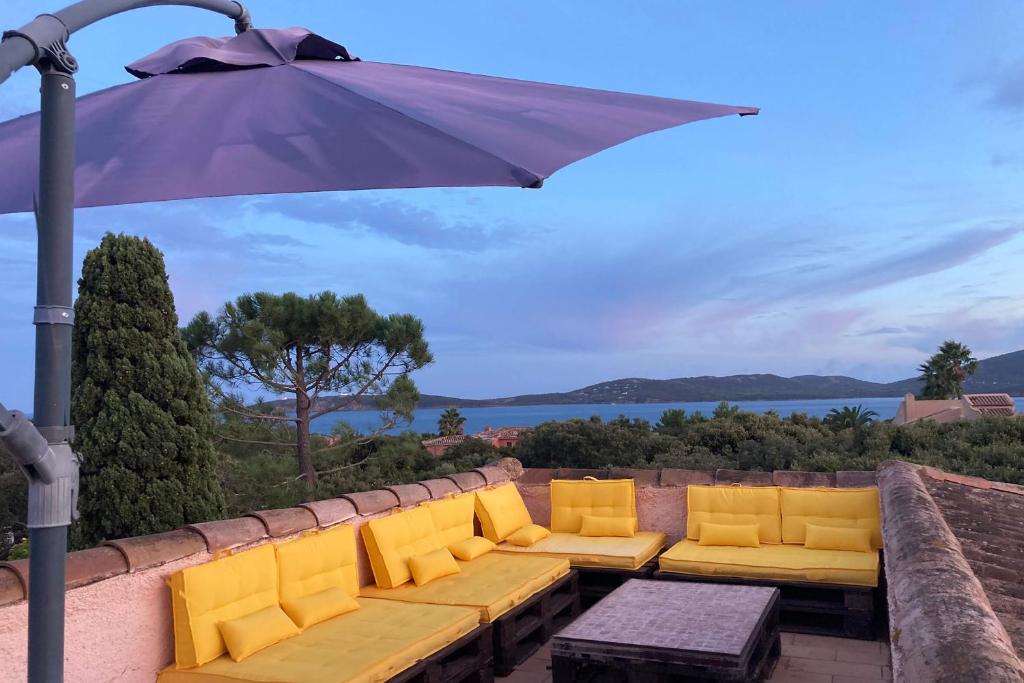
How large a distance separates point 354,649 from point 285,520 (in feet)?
2.90

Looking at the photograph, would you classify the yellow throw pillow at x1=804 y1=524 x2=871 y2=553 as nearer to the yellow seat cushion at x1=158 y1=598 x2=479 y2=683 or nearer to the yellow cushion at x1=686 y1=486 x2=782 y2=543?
the yellow cushion at x1=686 y1=486 x2=782 y2=543

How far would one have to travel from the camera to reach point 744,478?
18.6 feet

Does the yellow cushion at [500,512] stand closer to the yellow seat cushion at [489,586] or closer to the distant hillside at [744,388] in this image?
the yellow seat cushion at [489,586]

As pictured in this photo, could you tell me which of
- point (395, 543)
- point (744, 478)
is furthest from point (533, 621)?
point (744, 478)

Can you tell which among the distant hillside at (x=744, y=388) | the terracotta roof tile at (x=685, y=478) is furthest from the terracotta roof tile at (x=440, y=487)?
the distant hillside at (x=744, y=388)

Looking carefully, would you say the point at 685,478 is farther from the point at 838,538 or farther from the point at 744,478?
the point at 838,538

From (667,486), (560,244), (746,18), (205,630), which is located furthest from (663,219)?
(205,630)

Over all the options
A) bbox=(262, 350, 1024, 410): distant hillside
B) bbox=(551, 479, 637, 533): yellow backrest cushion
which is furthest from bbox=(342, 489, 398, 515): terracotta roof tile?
bbox=(262, 350, 1024, 410): distant hillside

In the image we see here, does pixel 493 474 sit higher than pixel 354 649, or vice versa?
pixel 493 474

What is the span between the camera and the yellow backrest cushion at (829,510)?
505 centimetres

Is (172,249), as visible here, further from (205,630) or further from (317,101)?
(317,101)

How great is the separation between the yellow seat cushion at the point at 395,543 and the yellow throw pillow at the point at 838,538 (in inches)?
99.7

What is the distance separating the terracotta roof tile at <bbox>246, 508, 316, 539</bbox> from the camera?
3748 mm

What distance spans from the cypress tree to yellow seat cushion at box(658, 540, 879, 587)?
12.0 ft
